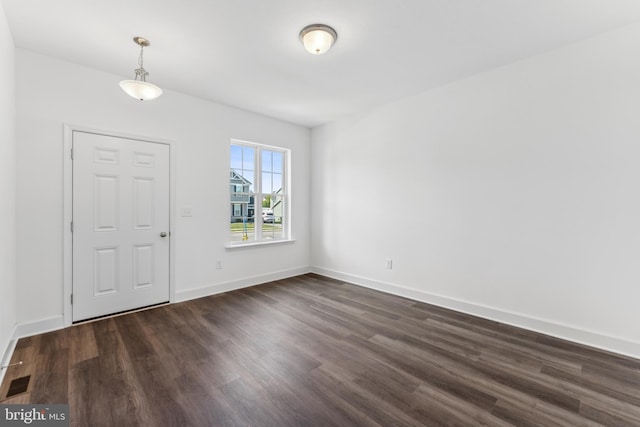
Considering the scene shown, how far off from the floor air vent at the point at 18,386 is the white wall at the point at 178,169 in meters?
1.01

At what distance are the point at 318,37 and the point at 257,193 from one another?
276 centimetres

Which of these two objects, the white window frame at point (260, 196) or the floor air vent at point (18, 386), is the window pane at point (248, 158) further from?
the floor air vent at point (18, 386)

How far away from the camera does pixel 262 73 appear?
10.3 ft

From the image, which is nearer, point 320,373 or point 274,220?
point 320,373

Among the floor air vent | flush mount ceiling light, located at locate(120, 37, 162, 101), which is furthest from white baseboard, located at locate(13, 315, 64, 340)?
flush mount ceiling light, located at locate(120, 37, 162, 101)

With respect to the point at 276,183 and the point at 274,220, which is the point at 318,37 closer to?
the point at 276,183

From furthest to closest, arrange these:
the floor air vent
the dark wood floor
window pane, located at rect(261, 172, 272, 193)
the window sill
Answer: window pane, located at rect(261, 172, 272, 193) < the window sill < the floor air vent < the dark wood floor

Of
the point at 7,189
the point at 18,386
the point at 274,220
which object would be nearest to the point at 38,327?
the point at 18,386

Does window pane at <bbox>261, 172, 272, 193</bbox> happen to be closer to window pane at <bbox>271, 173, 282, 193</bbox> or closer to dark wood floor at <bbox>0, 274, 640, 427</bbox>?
window pane at <bbox>271, 173, 282, 193</bbox>

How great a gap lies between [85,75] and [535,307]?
5399 mm

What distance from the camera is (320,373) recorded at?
6.86 ft

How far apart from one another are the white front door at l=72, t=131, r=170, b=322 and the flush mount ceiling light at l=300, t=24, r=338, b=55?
2.30 m

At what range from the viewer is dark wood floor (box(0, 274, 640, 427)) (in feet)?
5.52

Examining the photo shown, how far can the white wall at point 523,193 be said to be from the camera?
2395mm
